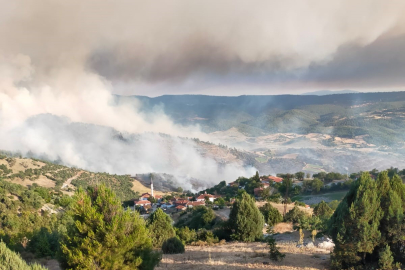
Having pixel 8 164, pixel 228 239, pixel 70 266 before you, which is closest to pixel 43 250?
pixel 70 266

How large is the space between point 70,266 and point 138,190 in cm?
13096

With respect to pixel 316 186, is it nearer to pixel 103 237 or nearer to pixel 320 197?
pixel 320 197

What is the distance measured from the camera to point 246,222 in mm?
26156

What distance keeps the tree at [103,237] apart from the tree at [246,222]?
1607cm

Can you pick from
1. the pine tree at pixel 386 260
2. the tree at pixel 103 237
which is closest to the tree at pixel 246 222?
the pine tree at pixel 386 260

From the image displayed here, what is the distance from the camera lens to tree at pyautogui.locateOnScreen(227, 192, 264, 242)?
85.5ft

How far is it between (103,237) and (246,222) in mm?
17908

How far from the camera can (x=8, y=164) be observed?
115250mm

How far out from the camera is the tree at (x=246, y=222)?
26062 mm

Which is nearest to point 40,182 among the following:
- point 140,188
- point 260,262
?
point 140,188

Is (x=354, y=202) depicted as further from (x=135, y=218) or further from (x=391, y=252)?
(x=135, y=218)

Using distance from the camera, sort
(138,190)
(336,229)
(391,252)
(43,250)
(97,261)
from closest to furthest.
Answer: (97,261) → (391,252) → (336,229) → (43,250) → (138,190)

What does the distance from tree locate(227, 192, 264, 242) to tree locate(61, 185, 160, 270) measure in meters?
16.1

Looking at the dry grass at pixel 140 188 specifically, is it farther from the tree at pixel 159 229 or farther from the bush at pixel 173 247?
the bush at pixel 173 247
